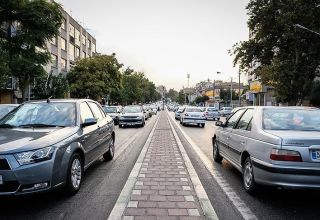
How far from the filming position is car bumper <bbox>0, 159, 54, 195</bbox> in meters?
4.91

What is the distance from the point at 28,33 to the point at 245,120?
18.1 m

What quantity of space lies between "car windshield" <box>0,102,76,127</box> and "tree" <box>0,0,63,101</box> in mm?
14554

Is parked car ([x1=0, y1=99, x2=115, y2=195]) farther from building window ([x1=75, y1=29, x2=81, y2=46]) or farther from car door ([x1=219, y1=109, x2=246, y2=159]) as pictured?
building window ([x1=75, y1=29, x2=81, y2=46])

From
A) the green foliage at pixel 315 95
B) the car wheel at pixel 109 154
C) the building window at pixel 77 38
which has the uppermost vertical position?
the building window at pixel 77 38

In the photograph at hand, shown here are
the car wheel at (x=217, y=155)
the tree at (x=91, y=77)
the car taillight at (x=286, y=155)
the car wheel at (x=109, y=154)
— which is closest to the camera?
the car taillight at (x=286, y=155)

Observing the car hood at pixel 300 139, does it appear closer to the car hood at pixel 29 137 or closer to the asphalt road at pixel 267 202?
the asphalt road at pixel 267 202

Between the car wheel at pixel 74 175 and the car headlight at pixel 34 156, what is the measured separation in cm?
64

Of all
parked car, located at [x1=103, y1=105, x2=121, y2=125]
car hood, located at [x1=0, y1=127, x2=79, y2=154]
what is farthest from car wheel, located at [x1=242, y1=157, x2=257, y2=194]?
parked car, located at [x1=103, y1=105, x2=121, y2=125]

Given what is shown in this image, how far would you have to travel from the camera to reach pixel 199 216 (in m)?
4.97

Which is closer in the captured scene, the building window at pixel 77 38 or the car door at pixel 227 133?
the car door at pixel 227 133

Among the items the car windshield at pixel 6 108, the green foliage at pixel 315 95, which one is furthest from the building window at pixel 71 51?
the car windshield at pixel 6 108

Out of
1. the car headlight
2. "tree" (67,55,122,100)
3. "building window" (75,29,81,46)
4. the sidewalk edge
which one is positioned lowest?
the sidewalk edge

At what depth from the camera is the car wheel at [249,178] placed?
19.9 feet

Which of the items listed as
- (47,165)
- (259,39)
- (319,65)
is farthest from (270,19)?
(47,165)
